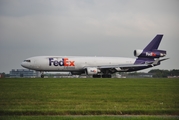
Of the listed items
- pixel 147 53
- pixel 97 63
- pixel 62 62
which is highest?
pixel 147 53

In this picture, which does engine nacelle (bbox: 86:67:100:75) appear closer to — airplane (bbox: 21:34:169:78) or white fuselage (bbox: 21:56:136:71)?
airplane (bbox: 21:34:169:78)

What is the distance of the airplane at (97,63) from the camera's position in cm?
6025

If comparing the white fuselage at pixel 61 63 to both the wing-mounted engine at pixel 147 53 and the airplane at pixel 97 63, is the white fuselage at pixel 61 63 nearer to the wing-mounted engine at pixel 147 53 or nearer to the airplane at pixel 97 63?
the airplane at pixel 97 63

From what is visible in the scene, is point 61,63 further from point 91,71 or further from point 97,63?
point 97,63

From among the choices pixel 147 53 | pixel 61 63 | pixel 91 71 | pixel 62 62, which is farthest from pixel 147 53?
pixel 61 63

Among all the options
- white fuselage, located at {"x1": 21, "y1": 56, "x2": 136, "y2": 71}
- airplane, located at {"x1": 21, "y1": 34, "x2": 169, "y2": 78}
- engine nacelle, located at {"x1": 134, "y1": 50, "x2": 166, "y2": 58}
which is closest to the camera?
white fuselage, located at {"x1": 21, "y1": 56, "x2": 136, "y2": 71}

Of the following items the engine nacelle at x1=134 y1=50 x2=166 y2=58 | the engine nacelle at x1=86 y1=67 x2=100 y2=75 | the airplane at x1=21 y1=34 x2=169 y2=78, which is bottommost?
the engine nacelle at x1=86 y1=67 x2=100 y2=75

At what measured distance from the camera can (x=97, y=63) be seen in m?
64.0

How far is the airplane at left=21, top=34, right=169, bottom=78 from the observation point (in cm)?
6025

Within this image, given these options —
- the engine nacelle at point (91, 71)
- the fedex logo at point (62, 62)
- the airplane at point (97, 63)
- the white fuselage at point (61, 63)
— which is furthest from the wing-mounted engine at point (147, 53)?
the fedex logo at point (62, 62)

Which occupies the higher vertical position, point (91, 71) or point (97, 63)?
point (97, 63)

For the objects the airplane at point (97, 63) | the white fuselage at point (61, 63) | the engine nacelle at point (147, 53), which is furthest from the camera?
the engine nacelle at point (147, 53)

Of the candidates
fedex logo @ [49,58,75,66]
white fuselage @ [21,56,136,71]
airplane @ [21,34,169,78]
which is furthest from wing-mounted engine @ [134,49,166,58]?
fedex logo @ [49,58,75,66]

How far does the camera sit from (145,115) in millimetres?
14016
